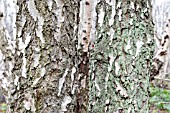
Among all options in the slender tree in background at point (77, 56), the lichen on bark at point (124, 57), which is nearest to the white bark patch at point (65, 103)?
the slender tree in background at point (77, 56)

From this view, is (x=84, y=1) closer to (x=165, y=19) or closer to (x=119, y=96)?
(x=119, y=96)

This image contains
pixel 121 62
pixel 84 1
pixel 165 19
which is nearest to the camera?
pixel 121 62

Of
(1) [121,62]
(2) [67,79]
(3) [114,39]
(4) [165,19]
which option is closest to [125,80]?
(1) [121,62]

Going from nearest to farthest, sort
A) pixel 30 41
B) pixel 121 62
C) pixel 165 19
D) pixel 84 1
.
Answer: pixel 30 41 → pixel 121 62 → pixel 84 1 → pixel 165 19

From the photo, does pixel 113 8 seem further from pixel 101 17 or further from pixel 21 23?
pixel 21 23

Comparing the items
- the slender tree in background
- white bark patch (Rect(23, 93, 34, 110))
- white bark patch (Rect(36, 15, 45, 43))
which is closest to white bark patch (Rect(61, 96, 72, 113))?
the slender tree in background

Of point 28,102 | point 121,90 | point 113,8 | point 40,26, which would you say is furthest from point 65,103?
point 113,8

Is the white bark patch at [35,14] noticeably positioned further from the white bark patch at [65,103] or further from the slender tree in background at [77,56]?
A: the white bark patch at [65,103]

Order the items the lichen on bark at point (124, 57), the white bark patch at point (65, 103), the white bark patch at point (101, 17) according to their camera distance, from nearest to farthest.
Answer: the white bark patch at point (65, 103) < the lichen on bark at point (124, 57) < the white bark patch at point (101, 17)

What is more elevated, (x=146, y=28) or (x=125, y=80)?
(x=146, y=28)
